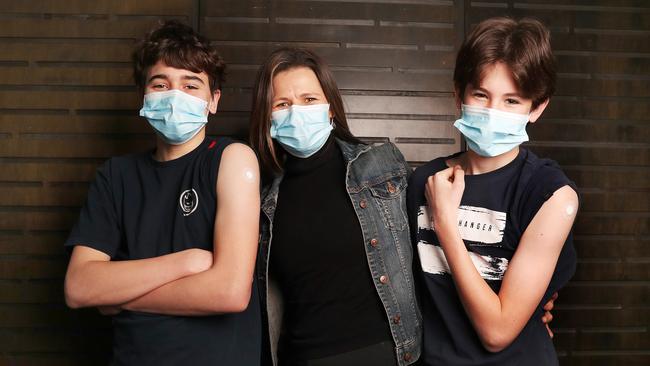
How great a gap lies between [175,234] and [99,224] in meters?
0.27

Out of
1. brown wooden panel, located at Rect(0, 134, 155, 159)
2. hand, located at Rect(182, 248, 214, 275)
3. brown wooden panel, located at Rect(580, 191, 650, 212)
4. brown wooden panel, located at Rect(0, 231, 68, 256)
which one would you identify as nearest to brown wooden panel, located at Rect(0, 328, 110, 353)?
brown wooden panel, located at Rect(0, 231, 68, 256)

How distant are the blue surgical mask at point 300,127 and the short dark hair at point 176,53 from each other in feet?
0.92

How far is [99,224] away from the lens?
67.7 inches

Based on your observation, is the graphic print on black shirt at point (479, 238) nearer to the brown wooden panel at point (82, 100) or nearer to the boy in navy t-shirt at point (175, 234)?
the boy in navy t-shirt at point (175, 234)

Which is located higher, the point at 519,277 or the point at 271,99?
the point at 271,99

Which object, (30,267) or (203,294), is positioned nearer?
(203,294)

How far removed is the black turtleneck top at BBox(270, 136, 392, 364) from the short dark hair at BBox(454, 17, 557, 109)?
1.82ft

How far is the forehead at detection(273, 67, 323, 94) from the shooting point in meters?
1.81

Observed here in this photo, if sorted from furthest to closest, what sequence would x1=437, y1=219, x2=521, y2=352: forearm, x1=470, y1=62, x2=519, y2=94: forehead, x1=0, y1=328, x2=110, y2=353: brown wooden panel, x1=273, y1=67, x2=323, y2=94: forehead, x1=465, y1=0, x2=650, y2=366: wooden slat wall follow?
x1=465, y1=0, x2=650, y2=366: wooden slat wall
x1=0, y1=328, x2=110, y2=353: brown wooden panel
x1=273, y1=67, x2=323, y2=94: forehead
x1=470, y1=62, x2=519, y2=94: forehead
x1=437, y1=219, x2=521, y2=352: forearm

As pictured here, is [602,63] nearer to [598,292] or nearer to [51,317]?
[598,292]

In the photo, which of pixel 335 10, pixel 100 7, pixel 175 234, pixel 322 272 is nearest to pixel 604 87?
pixel 335 10

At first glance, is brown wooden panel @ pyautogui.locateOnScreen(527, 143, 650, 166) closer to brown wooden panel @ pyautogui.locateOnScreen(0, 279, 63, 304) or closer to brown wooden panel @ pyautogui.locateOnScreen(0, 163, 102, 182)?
brown wooden panel @ pyautogui.locateOnScreen(0, 163, 102, 182)

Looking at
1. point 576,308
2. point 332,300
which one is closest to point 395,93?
point 332,300

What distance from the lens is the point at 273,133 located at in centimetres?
179
